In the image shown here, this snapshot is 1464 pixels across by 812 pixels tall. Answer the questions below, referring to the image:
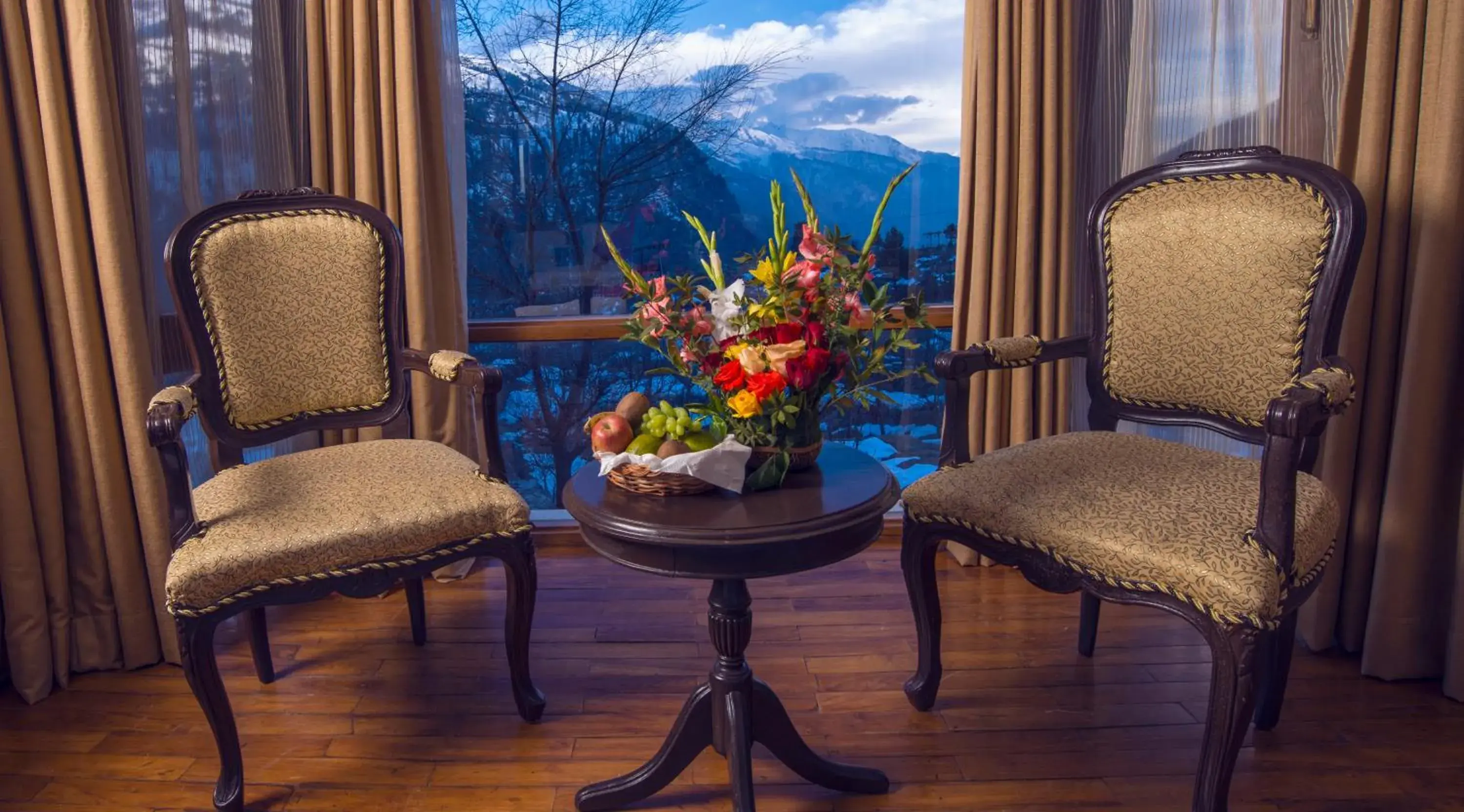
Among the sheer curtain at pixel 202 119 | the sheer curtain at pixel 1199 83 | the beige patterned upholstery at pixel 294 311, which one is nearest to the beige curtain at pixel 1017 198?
the sheer curtain at pixel 1199 83

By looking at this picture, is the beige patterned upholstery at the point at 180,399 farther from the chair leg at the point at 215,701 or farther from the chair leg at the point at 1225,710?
the chair leg at the point at 1225,710

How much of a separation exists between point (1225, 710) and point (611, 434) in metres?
1.15

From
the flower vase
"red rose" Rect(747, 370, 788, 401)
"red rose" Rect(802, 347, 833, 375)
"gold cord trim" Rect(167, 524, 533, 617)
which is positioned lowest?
"gold cord trim" Rect(167, 524, 533, 617)

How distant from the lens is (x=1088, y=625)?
8.11ft

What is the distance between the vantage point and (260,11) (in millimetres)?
2787

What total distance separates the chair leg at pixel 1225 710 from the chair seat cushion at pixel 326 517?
1.35 metres

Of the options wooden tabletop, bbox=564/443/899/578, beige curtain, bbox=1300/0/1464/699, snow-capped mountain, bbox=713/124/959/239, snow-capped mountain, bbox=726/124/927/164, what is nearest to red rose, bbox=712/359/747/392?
wooden tabletop, bbox=564/443/899/578

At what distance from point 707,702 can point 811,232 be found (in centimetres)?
93

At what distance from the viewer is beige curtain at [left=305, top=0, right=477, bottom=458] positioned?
2.73 meters

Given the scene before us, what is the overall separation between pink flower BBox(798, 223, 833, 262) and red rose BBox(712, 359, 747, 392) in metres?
0.23

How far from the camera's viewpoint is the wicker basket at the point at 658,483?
1.68 m

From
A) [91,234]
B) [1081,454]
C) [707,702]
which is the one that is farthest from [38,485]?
[1081,454]

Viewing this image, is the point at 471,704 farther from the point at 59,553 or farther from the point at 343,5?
the point at 343,5

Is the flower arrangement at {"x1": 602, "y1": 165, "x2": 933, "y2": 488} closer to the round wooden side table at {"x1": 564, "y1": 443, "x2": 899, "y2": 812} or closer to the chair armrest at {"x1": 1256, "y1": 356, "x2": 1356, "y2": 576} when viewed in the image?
the round wooden side table at {"x1": 564, "y1": 443, "x2": 899, "y2": 812}
